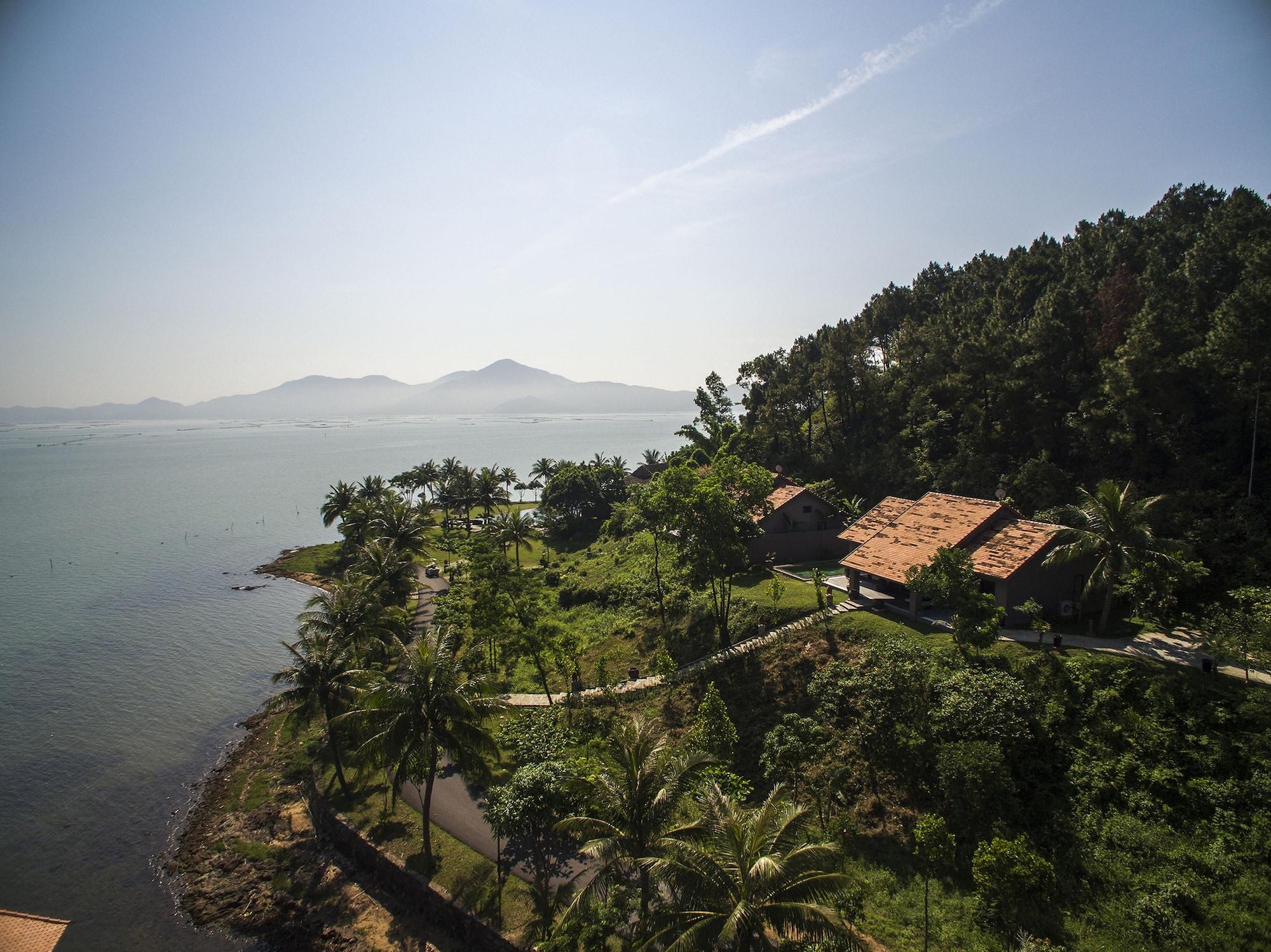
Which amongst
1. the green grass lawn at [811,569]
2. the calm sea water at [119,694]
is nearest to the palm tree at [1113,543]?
the green grass lawn at [811,569]

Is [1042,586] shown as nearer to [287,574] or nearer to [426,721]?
[426,721]

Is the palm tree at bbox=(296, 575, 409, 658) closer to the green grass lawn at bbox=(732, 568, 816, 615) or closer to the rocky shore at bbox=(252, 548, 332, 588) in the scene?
the green grass lawn at bbox=(732, 568, 816, 615)

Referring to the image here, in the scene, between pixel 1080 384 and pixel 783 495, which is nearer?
pixel 1080 384

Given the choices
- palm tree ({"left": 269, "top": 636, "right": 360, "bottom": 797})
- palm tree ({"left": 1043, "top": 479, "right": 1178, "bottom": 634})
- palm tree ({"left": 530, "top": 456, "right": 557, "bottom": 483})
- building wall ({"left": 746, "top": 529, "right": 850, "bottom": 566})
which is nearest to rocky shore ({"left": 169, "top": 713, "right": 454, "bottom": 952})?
palm tree ({"left": 269, "top": 636, "right": 360, "bottom": 797})

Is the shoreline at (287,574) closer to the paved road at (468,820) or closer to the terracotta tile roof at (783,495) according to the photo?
the paved road at (468,820)

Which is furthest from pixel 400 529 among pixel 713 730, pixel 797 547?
pixel 713 730

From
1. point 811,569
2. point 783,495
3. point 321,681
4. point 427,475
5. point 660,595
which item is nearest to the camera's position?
point 321,681

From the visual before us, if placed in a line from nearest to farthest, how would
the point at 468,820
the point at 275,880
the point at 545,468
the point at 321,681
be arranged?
the point at 468,820 < the point at 275,880 < the point at 321,681 < the point at 545,468

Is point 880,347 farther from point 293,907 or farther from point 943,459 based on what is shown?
point 293,907

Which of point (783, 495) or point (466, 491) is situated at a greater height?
point (783, 495)
